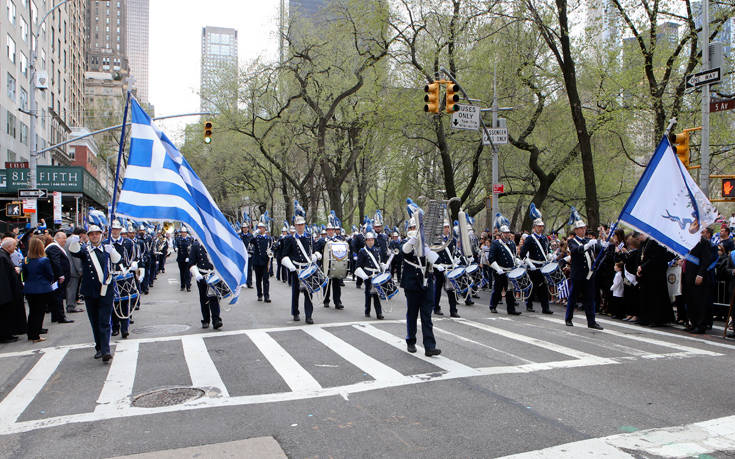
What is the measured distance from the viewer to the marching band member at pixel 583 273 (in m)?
11.2

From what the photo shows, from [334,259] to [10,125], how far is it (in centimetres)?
3929

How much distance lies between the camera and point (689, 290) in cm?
1082

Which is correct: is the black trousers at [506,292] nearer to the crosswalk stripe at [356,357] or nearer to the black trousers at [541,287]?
the black trousers at [541,287]

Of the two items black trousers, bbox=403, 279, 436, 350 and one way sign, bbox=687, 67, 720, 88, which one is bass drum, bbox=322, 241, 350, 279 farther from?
one way sign, bbox=687, 67, 720, 88

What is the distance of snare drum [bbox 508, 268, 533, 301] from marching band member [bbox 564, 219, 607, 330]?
1.75m

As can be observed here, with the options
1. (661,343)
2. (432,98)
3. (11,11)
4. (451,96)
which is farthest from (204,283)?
(11,11)

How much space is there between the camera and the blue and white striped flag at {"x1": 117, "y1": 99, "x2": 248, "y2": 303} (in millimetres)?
7156

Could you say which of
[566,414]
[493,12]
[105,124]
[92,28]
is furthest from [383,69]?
[92,28]

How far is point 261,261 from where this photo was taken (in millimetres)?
16844

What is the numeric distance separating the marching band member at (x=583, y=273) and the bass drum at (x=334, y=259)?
517cm

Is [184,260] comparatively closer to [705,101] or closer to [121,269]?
[121,269]

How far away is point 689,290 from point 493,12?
11.9 m

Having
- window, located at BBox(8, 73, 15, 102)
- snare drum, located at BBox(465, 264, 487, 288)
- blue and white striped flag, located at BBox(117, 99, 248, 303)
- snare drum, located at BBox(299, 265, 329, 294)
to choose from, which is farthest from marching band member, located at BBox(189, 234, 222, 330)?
window, located at BBox(8, 73, 15, 102)

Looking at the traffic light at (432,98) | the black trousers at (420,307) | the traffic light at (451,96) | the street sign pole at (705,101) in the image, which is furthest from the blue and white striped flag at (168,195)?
the street sign pole at (705,101)
